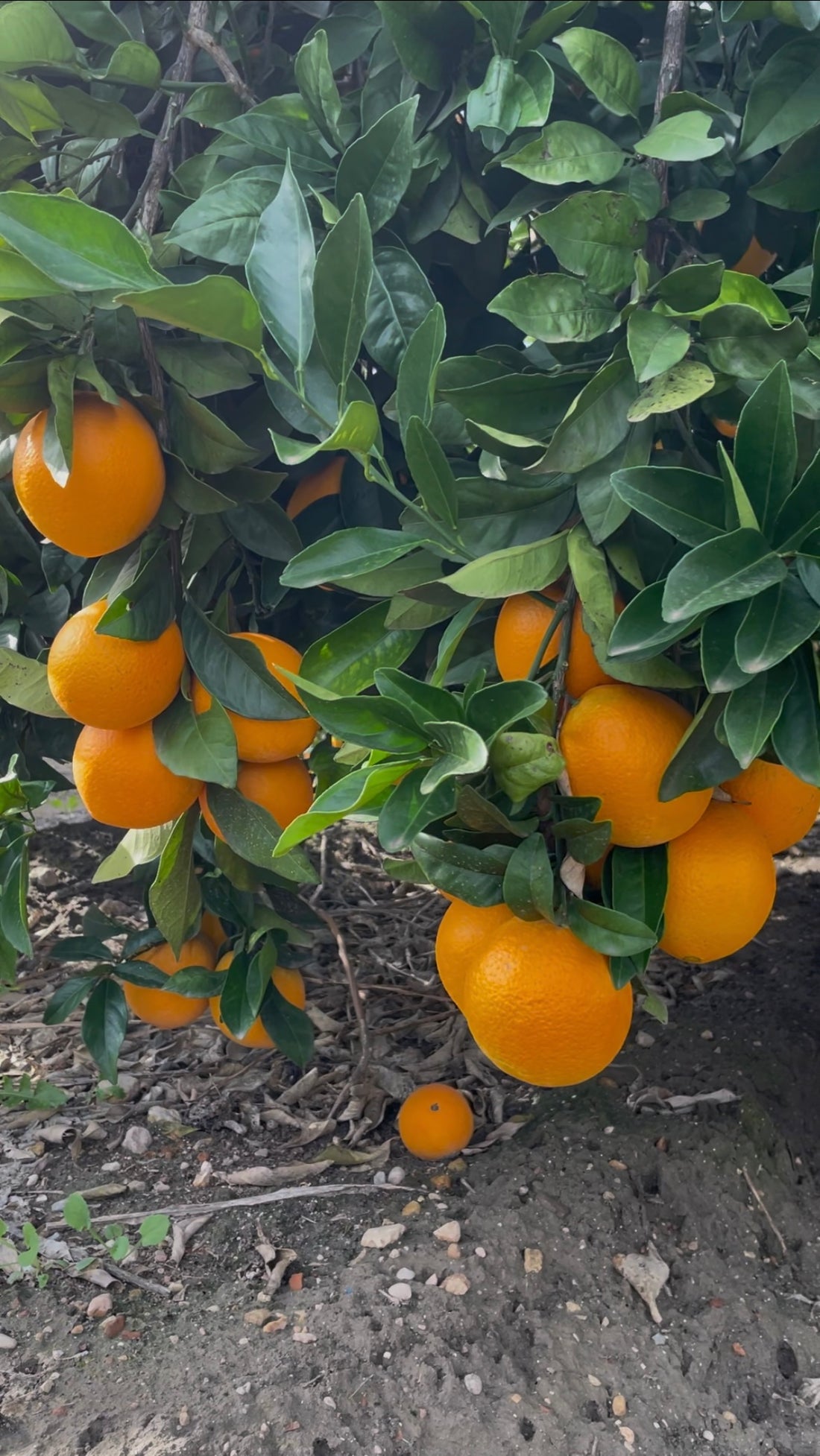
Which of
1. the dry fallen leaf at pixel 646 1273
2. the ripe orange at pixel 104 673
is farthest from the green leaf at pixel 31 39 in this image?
the dry fallen leaf at pixel 646 1273

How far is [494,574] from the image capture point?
860 mm

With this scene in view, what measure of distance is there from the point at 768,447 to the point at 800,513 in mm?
59

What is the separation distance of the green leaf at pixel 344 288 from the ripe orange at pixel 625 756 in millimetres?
341

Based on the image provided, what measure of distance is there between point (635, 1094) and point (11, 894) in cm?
114

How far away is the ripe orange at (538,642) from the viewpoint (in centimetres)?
90

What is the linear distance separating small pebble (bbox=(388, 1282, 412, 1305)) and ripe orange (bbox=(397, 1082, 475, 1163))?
0.95 feet

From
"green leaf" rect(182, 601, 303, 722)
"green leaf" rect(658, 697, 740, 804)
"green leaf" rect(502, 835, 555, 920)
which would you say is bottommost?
"green leaf" rect(182, 601, 303, 722)

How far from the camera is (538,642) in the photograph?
3.00 feet

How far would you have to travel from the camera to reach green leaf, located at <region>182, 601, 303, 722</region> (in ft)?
3.68

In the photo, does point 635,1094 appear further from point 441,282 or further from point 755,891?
point 441,282

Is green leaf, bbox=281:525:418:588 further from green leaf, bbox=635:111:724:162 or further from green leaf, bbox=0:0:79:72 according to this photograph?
green leaf, bbox=0:0:79:72

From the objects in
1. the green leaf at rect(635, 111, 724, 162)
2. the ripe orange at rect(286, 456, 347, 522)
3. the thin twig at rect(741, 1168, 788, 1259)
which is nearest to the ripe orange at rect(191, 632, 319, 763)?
the ripe orange at rect(286, 456, 347, 522)

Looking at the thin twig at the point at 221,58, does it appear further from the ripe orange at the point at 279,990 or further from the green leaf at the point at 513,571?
the ripe orange at the point at 279,990

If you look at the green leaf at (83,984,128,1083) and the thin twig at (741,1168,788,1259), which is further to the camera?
the green leaf at (83,984,128,1083)
